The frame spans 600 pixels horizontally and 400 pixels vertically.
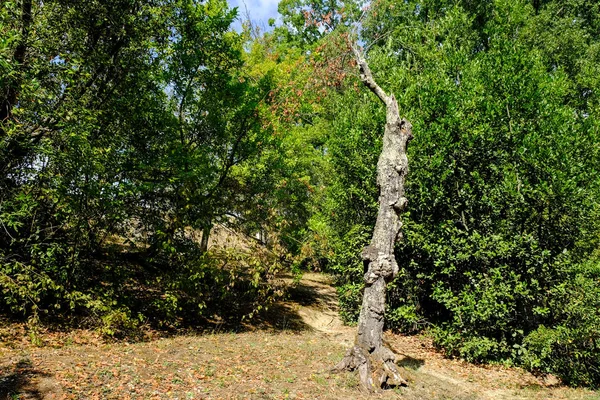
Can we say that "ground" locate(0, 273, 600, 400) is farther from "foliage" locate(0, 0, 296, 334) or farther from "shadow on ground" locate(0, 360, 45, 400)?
"foliage" locate(0, 0, 296, 334)

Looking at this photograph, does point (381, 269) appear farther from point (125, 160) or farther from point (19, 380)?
point (125, 160)

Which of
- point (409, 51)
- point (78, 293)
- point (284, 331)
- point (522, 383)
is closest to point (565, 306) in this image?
point (522, 383)

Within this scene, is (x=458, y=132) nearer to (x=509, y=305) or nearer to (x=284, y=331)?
(x=509, y=305)

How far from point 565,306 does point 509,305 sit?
120 centimetres

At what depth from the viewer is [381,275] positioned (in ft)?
23.8

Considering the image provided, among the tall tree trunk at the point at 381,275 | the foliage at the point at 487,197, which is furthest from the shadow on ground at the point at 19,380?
the foliage at the point at 487,197

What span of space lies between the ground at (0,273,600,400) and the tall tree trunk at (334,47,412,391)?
0.28 m

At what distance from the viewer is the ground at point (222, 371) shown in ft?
19.5

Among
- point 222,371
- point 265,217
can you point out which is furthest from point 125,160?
point 222,371

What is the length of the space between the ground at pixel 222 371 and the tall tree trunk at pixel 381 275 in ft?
0.91

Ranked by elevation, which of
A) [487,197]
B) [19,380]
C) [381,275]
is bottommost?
[19,380]

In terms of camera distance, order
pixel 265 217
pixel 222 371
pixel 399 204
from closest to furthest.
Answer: pixel 222 371 < pixel 399 204 < pixel 265 217

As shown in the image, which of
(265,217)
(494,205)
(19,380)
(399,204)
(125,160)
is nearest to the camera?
(19,380)

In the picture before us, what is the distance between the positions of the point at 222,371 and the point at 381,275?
11.7 ft
